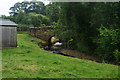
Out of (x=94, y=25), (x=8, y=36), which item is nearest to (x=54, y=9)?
(x=94, y=25)

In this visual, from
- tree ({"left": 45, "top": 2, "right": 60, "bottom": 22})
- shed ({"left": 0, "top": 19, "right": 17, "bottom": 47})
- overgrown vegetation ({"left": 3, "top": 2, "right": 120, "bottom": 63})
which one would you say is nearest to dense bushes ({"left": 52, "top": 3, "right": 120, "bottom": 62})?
overgrown vegetation ({"left": 3, "top": 2, "right": 120, "bottom": 63})

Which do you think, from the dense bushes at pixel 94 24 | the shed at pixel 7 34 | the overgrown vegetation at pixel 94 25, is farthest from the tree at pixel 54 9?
the shed at pixel 7 34

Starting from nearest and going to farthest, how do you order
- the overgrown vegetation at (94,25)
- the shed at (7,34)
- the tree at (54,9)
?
the shed at (7,34) < the overgrown vegetation at (94,25) < the tree at (54,9)

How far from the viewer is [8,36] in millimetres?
9648

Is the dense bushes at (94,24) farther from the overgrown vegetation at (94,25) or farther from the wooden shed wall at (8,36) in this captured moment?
the wooden shed wall at (8,36)

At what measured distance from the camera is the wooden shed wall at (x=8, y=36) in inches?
375

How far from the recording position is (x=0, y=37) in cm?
943

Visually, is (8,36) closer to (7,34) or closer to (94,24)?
(7,34)

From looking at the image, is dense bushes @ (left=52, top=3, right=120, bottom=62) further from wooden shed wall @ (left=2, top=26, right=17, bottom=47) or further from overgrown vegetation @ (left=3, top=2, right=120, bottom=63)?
wooden shed wall @ (left=2, top=26, right=17, bottom=47)

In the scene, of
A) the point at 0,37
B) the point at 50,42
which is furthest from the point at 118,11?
the point at 50,42

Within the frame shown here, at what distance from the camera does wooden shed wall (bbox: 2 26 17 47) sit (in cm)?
952

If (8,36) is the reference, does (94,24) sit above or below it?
above

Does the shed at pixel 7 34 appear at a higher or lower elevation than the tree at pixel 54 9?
lower

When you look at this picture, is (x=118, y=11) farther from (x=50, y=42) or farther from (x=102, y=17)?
(x=50, y=42)
